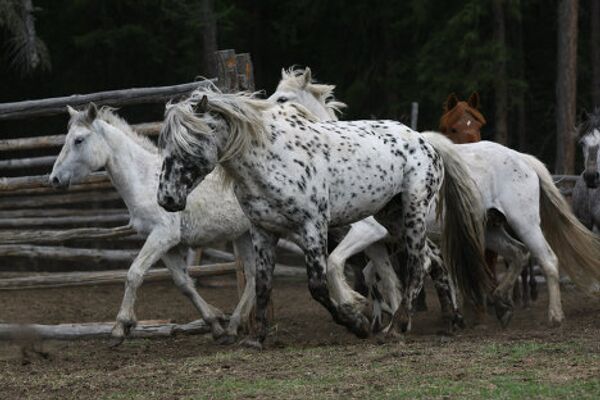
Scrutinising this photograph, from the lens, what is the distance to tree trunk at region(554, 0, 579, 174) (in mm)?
16562

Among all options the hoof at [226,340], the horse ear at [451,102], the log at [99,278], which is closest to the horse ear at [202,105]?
the hoof at [226,340]

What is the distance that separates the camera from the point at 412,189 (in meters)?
8.46

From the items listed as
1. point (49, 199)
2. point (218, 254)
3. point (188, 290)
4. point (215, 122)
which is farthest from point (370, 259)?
point (49, 199)

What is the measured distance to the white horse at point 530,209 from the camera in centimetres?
996

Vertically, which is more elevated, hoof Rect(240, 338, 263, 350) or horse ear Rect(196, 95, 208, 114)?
horse ear Rect(196, 95, 208, 114)

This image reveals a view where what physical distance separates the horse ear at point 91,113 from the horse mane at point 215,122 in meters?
1.69

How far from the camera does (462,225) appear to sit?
9.21 meters

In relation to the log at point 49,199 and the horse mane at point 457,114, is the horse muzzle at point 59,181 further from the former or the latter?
the log at point 49,199

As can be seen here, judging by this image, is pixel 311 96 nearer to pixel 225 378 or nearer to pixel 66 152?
pixel 66 152

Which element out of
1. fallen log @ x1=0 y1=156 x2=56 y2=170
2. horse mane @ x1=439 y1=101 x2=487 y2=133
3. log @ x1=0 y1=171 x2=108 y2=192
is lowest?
log @ x1=0 y1=171 x2=108 y2=192

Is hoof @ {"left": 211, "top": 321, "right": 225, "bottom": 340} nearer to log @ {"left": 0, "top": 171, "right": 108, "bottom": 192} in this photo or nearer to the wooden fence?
the wooden fence

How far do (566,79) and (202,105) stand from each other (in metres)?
10.0

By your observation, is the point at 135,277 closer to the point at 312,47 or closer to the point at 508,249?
the point at 508,249

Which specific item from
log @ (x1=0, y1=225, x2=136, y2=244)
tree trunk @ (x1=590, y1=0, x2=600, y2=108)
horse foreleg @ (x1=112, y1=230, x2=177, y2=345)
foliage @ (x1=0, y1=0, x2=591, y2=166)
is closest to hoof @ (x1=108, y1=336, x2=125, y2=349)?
horse foreleg @ (x1=112, y1=230, x2=177, y2=345)
